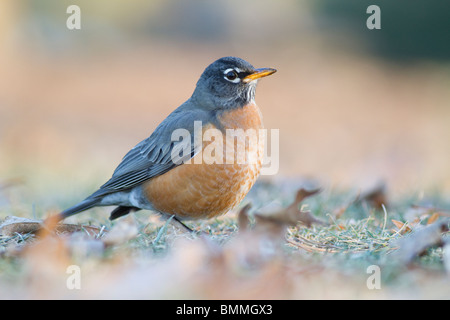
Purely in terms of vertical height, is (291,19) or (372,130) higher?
(291,19)

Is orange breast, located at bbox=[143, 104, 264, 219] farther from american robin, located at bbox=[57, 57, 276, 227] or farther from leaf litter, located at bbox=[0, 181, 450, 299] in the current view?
leaf litter, located at bbox=[0, 181, 450, 299]

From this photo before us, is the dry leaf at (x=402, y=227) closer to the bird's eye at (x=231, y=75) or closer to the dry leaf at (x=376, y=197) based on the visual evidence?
the dry leaf at (x=376, y=197)

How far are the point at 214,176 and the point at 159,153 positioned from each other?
717 millimetres

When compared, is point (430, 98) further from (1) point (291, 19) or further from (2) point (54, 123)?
(2) point (54, 123)

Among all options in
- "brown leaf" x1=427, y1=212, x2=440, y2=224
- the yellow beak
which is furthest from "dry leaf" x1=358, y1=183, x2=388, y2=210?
the yellow beak

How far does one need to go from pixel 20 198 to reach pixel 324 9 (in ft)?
42.8

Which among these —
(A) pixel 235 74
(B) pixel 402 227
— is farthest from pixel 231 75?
(B) pixel 402 227

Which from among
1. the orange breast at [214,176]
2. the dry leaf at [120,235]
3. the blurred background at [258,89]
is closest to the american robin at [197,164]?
the orange breast at [214,176]

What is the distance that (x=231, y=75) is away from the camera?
5207 millimetres

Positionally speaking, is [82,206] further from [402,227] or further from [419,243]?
[419,243]

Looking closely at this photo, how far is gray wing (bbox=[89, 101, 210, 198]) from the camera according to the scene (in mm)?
4793

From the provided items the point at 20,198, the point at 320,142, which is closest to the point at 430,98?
the point at 320,142

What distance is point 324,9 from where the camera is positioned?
55.8 ft

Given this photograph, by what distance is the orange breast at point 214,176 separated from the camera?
14.9ft
